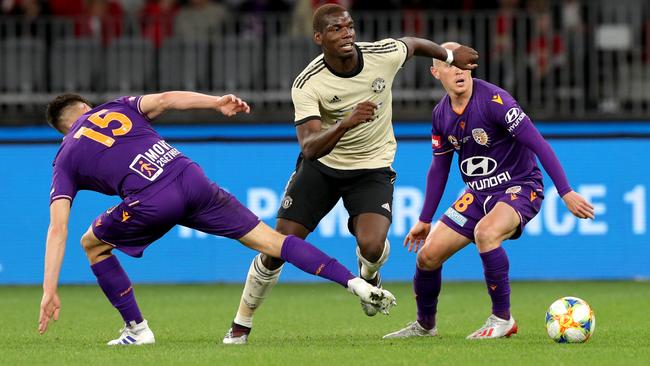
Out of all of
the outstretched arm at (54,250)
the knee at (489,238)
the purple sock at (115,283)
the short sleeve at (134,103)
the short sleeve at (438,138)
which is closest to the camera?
the outstretched arm at (54,250)

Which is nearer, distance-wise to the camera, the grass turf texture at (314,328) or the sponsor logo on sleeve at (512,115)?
the grass turf texture at (314,328)

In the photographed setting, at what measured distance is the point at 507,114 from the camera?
8.87 meters

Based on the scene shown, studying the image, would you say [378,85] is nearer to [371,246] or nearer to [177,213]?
[371,246]

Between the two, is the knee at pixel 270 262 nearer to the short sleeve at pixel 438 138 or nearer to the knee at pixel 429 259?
the knee at pixel 429 259

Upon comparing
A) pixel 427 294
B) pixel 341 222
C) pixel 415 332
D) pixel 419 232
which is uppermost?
pixel 419 232

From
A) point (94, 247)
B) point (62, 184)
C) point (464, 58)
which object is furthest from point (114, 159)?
point (464, 58)

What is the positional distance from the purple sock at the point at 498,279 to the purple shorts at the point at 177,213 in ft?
5.20

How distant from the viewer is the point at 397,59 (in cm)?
914

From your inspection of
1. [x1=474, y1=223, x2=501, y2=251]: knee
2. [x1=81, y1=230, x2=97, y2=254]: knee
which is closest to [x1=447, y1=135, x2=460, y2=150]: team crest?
[x1=474, y1=223, x2=501, y2=251]: knee

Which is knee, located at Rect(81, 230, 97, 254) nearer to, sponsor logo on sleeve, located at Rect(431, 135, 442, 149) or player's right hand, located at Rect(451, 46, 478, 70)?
sponsor logo on sleeve, located at Rect(431, 135, 442, 149)

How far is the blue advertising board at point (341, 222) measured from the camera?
48.3ft

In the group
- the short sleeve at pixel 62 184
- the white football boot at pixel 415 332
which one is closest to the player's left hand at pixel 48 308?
the short sleeve at pixel 62 184

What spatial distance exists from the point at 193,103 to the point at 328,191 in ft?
5.04

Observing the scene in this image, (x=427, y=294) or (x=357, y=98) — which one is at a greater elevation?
(x=357, y=98)
